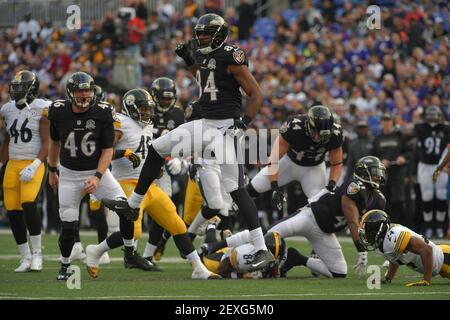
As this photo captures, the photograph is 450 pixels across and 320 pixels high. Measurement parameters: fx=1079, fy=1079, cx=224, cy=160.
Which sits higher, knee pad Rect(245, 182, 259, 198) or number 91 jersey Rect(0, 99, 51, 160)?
number 91 jersey Rect(0, 99, 51, 160)

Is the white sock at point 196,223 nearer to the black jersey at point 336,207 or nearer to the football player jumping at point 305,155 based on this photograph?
the football player jumping at point 305,155

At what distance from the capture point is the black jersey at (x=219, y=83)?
923 centimetres

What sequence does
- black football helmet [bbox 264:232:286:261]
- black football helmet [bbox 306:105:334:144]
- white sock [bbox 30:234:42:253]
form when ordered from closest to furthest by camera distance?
1. black football helmet [bbox 264:232:286:261]
2. black football helmet [bbox 306:105:334:144]
3. white sock [bbox 30:234:42:253]

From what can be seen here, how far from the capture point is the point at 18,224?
10719 millimetres

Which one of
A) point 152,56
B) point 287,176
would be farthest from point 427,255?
point 152,56

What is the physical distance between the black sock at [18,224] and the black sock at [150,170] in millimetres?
1822

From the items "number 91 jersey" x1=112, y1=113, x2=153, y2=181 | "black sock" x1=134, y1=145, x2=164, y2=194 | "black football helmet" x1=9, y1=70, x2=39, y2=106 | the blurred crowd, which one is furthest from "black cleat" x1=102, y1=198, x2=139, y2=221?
the blurred crowd

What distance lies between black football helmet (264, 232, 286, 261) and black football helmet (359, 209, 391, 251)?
1.12 meters

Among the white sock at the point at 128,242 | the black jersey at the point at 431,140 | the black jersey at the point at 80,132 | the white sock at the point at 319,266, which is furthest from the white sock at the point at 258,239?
the black jersey at the point at 431,140

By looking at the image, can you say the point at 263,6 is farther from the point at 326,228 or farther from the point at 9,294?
the point at 9,294

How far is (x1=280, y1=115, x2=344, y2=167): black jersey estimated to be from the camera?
10.8 metres

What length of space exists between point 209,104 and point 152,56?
13711mm

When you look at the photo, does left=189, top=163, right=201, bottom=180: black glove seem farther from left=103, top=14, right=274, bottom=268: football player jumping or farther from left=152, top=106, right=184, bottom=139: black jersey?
left=103, top=14, right=274, bottom=268: football player jumping

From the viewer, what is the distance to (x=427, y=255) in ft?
28.5
